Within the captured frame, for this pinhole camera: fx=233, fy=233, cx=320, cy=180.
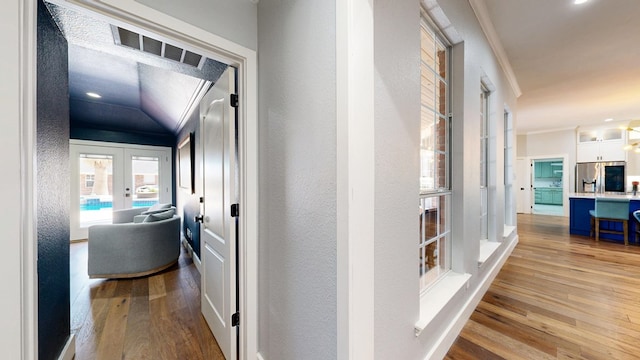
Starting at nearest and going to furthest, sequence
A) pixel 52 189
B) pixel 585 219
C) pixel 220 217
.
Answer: pixel 52 189 → pixel 220 217 → pixel 585 219

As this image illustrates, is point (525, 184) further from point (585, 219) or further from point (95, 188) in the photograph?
point (95, 188)

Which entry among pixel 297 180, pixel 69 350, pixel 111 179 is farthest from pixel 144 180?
pixel 297 180

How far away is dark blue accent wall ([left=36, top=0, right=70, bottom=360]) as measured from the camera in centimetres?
125

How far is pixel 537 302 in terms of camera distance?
228 cm

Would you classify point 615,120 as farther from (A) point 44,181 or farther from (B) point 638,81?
(A) point 44,181

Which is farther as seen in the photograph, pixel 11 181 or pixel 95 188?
pixel 95 188

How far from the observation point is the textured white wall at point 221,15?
124 cm

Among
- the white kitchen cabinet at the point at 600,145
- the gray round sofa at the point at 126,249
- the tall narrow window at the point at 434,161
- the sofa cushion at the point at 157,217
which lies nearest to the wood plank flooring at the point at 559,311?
the tall narrow window at the point at 434,161

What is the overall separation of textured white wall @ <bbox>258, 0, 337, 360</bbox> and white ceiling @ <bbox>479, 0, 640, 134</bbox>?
2291 mm

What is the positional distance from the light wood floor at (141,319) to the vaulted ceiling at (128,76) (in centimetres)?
215

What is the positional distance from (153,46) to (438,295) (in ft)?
9.61

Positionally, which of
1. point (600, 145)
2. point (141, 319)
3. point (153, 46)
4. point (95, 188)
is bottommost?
point (141, 319)

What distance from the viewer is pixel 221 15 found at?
1.40m


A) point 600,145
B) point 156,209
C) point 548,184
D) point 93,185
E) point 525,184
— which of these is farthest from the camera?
point 548,184
